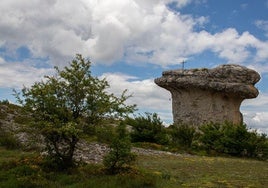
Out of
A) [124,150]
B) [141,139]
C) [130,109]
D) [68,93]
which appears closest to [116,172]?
[124,150]

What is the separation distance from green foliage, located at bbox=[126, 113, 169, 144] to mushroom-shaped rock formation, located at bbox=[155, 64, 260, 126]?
1459 centimetres

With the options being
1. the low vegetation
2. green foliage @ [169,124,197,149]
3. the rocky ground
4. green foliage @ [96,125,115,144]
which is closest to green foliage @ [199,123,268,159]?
green foliage @ [169,124,197,149]

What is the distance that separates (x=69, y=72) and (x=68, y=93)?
820mm

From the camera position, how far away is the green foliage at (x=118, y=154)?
1384cm

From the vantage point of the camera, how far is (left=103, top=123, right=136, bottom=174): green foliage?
1384cm

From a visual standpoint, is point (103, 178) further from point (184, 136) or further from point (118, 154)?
point (184, 136)

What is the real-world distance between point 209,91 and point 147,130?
53.5ft

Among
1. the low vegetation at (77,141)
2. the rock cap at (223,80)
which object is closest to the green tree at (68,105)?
the low vegetation at (77,141)

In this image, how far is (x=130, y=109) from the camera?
14.4 metres

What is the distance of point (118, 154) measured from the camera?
13.9 m

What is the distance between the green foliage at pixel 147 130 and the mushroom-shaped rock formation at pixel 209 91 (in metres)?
14.6

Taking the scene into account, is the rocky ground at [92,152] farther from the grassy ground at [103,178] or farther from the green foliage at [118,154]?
the grassy ground at [103,178]

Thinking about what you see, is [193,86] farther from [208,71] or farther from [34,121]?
[34,121]

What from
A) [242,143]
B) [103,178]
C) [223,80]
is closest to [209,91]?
[223,80]
